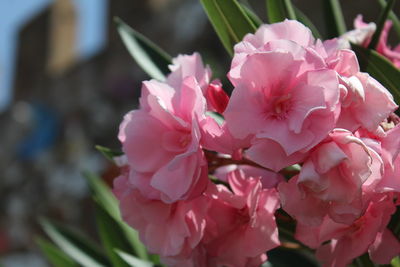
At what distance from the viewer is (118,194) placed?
59 centimetres

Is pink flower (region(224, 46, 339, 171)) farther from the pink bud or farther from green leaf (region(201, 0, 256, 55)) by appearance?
green leaf (region(201, 0, 256, 55))

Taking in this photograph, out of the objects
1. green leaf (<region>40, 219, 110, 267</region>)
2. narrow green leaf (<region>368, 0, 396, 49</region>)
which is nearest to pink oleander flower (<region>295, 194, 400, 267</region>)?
narrow green leaf (<region>368, 0, 396, 49</region>)

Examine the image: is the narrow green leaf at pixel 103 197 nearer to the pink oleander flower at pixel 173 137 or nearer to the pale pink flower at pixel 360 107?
the pink oleander flower at pixel 173 137

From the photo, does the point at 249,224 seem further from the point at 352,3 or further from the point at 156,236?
the point at 352,3

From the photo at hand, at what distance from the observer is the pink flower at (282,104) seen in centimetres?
49

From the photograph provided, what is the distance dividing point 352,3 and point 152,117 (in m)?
1.97

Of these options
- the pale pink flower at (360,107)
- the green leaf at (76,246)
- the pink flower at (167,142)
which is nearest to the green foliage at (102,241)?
the green leaf at (76,246)

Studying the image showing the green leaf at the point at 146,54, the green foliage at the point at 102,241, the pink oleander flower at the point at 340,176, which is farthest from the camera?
the green foliage at the point at 102,241

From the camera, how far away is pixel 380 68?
2.10ft

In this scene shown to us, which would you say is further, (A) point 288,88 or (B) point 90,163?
(B) point 90,163

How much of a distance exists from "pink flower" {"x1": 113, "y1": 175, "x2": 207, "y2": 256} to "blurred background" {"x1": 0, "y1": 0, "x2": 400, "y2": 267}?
7.59 ft

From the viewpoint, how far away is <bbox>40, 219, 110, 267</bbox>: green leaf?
3.23 feet

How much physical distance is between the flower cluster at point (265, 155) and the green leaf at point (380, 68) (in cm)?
7

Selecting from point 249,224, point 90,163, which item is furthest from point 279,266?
point 90,163
